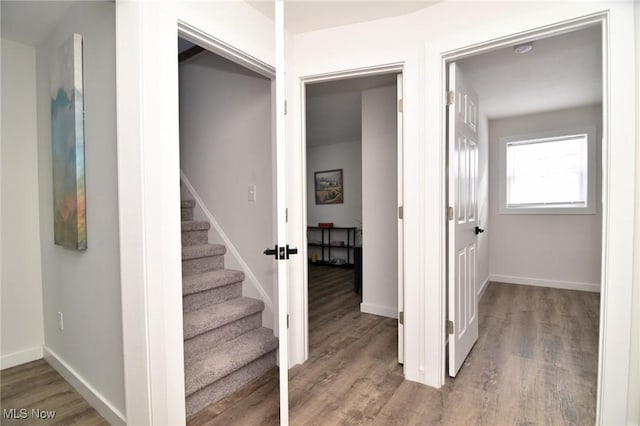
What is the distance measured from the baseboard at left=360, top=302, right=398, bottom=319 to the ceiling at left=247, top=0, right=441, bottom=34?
2580 millimetres

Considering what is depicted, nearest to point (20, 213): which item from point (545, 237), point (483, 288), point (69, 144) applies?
point (69, 144)

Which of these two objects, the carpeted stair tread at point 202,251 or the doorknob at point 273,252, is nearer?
the doorknob at point 273,252

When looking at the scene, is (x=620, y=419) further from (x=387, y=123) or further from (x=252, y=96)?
(x=252, y=96)

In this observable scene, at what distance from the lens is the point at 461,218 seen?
214cm

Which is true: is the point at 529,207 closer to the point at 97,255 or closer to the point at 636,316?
the point at 636,316

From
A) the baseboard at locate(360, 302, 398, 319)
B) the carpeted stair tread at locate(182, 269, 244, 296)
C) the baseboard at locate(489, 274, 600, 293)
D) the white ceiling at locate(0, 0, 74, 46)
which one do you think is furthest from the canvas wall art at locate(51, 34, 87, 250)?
the baseboard at locate(489, 274, 600, 293)

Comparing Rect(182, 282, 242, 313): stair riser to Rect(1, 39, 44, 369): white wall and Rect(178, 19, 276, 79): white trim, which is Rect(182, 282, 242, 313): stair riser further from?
Rect(178, 19, 276, 79): white trim

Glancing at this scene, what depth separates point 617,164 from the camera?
1383 millimetres

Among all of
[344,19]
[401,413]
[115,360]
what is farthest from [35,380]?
[344,19]

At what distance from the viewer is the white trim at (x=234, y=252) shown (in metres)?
2.38

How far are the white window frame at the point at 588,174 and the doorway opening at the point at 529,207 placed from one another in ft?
0.04

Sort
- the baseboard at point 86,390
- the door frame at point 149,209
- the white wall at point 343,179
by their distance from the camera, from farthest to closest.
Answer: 1. the white wall at point 343,179
2. the baseboard at point 86,390
3. the door frame at point 149,209

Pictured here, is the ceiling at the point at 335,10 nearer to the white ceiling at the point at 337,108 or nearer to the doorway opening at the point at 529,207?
the doorway opening at the point at 529,207

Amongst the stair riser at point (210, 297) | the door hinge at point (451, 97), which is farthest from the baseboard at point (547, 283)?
the stair riser at point (210, 297)
